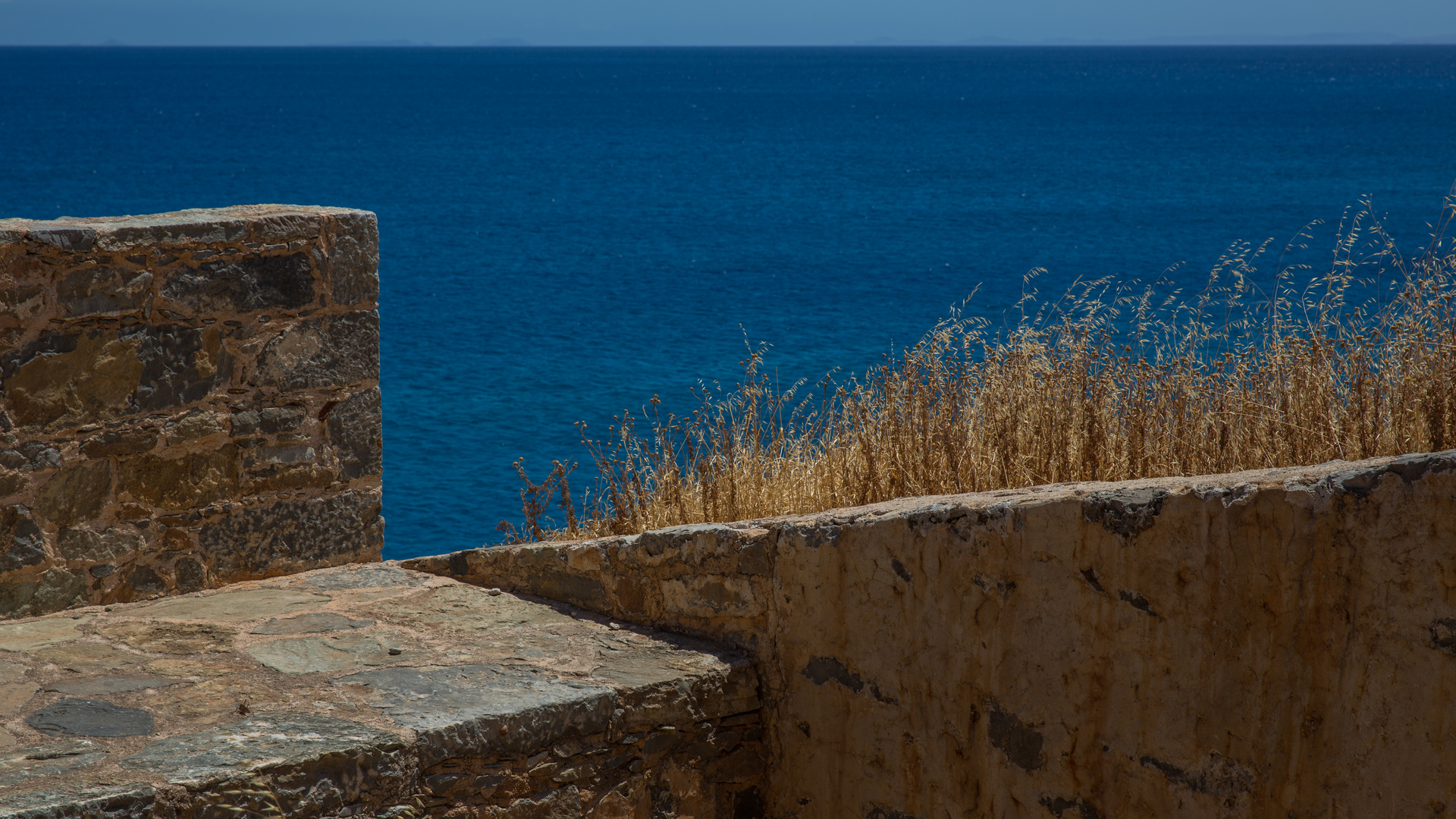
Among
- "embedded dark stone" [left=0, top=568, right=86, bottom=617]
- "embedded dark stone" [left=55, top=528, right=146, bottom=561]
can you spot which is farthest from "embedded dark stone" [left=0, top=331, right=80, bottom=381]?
"embedded dark stone" [left=0, top=568, right=86, bottom=617]

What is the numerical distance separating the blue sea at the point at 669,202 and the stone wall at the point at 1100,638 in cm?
761

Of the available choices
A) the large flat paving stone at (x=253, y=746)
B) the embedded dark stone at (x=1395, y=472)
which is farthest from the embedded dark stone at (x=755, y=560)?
the embedded dark stone at (x=1395, y=472)

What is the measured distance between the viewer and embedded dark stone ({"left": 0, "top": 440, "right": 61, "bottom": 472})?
11.5 ft

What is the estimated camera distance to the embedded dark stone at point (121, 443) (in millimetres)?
3678

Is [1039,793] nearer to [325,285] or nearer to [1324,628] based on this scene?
[1324,628]

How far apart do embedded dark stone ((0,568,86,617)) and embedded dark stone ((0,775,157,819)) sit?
59.8 inches

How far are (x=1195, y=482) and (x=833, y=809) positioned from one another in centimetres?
143

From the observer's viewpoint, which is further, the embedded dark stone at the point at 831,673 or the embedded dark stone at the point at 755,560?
the embedded dark stone at the point at 755,560

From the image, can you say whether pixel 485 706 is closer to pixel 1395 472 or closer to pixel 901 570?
pixel 901 570

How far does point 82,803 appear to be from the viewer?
221cm

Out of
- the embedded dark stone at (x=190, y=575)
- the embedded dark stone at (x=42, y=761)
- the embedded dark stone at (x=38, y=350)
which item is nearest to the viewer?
the embedded dark stone at (x=42, y=761)

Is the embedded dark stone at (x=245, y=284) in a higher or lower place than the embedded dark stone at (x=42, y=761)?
higher

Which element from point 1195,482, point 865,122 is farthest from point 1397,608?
point 865,122

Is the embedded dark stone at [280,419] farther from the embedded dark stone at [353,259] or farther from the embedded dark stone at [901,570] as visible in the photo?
the embedded dark stone at [901,570]
